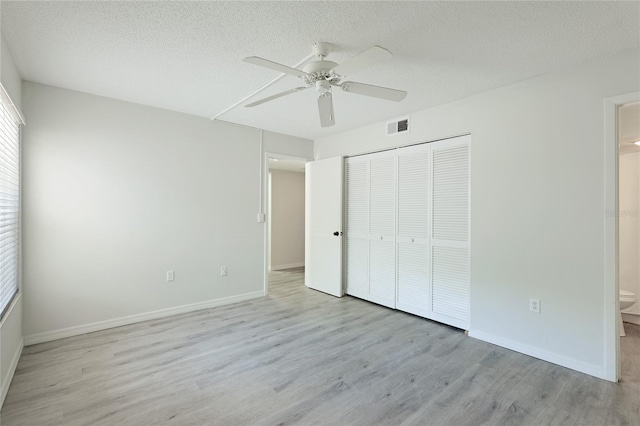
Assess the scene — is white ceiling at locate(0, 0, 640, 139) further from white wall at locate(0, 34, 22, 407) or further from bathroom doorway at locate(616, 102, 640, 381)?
bathroom doorway at locate(616, 102, 640, 381)

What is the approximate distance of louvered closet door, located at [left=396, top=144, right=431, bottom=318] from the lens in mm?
3520

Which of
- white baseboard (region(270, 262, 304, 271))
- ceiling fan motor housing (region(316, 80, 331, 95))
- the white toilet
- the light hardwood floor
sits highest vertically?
ceiling fan motor housing (region(316, 80, 331, 95))

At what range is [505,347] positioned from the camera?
280 centimetres

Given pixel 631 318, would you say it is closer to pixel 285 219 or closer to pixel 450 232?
pixel 450 232

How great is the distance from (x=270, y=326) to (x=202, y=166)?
2.15 meters

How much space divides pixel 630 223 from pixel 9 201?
624cm

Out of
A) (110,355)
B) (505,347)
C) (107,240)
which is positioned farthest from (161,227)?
(505,347)

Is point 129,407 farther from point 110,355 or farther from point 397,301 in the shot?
point 397,301

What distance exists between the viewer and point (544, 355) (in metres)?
2.58

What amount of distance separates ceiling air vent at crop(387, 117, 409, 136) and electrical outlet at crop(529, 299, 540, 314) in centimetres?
222

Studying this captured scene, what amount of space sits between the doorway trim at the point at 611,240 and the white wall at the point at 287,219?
539cm

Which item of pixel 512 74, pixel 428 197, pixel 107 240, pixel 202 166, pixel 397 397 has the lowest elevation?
pixel 397 397

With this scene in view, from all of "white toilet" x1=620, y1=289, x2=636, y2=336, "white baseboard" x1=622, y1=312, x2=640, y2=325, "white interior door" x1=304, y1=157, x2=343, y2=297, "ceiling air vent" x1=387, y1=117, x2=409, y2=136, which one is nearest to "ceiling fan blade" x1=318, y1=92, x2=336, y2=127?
"ceiling air vent" x1=387, y1=117, x2=409, y2=136

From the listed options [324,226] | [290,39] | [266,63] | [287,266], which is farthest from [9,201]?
[287,266]
